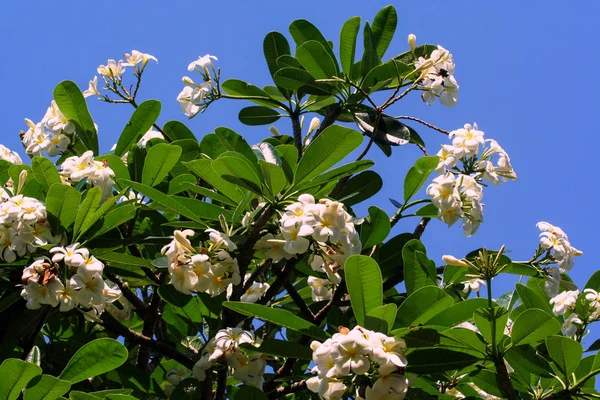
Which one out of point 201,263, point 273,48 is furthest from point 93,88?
point 201,263

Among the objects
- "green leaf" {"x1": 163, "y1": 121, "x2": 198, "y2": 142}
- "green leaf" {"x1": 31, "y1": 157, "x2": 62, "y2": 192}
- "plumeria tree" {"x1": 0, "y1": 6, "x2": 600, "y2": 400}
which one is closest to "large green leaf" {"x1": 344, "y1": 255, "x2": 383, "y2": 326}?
"plumeria tree" {"x1": 0, "y1": 6, "x2": 600, "y2": 400}

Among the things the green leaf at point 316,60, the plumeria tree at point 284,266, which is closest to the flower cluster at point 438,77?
the plumeria tree at point 284,266

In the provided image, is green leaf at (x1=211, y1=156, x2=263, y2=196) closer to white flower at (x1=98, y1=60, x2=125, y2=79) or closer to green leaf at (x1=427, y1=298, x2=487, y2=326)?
green leaf at (x1=427, y1=298, x2=487, y2=326)

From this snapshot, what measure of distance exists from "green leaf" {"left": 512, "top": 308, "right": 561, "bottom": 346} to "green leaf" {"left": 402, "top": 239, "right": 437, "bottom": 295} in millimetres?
343

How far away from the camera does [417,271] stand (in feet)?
7.28

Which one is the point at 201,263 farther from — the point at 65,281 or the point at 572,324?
the point at 572,324

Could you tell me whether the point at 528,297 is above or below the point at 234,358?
above

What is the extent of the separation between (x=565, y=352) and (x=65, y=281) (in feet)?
4.22

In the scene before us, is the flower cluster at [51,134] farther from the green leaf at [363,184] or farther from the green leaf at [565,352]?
the green leaf at [565,352]

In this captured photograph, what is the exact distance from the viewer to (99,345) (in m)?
1.96

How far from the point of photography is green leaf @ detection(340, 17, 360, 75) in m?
2.91

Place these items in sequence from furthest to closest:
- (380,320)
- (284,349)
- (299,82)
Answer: (299,82), (284,349), (380,320)

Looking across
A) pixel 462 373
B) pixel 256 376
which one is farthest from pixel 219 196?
pixel 462 373

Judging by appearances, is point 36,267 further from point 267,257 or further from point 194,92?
point 194,92
